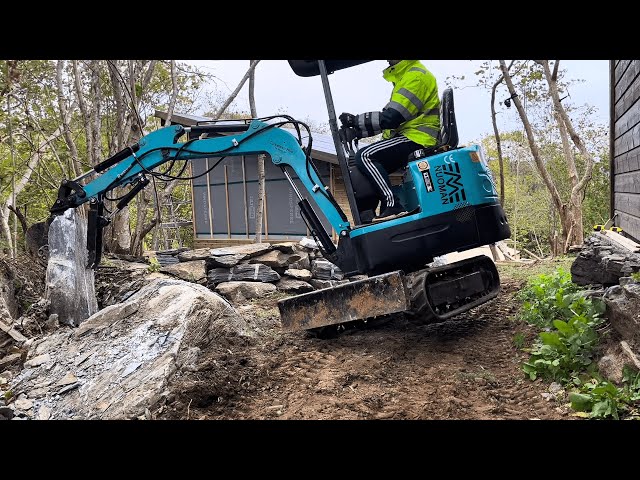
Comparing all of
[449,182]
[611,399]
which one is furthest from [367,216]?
[611,399]

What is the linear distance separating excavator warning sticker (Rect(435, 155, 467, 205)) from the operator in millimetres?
286

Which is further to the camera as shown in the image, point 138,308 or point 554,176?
point 554,176

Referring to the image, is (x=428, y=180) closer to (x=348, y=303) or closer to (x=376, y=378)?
(x=348, y=303)

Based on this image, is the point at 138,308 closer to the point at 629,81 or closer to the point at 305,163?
the point at 305,163

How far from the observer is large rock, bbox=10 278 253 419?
12.0ft

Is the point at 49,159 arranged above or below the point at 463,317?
above

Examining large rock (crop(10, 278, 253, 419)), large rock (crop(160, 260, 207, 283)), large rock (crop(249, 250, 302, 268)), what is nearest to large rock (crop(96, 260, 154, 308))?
large rock (crop(160, 260, 207, 283))

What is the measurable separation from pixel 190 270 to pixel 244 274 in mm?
775

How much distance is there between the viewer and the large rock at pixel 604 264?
149 inches

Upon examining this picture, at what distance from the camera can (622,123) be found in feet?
20.2

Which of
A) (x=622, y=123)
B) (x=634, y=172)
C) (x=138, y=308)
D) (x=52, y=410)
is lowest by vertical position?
(x=52, y=410)

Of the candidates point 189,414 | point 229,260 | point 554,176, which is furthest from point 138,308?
point 554,176

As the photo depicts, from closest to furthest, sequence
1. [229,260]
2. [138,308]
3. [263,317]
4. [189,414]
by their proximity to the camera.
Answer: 1. [189,414]
2. [138,308]
3. [263,317]
4. [229,260]

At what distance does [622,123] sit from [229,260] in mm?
5424
